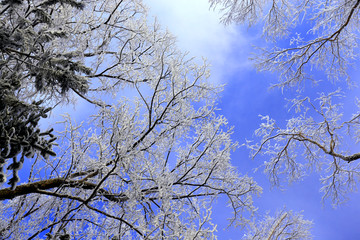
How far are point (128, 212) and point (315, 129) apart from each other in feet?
18.1

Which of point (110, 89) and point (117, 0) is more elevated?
point (117, 0)

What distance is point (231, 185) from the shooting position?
21.4 feet

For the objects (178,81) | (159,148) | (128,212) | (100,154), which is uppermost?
(178,81)

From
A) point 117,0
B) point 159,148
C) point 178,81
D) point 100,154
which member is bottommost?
point 100,154

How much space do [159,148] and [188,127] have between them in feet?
2.27

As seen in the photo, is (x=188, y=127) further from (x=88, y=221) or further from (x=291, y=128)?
(x=291, y=128)

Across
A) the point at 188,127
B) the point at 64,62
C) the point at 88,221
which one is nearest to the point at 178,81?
the point at 188,127

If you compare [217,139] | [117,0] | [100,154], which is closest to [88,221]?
[100,154]

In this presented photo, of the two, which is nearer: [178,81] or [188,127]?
[178,81]

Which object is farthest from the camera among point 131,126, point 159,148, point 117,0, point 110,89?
point 117,0

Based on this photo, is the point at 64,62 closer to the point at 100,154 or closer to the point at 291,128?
the point at 100,154

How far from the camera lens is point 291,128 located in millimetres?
8133

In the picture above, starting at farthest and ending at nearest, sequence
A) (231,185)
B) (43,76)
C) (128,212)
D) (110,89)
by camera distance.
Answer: (110,89), (231,185), (128,212), (43,76)

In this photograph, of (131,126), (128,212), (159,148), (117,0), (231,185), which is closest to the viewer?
(131,126)
